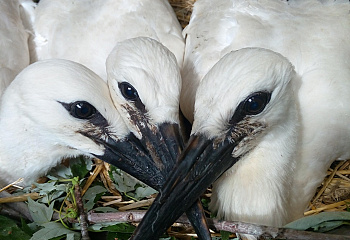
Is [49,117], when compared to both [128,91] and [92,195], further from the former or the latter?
[92,195]

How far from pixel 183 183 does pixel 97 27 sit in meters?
1.28

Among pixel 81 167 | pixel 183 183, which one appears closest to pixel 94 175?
pixel 81 167

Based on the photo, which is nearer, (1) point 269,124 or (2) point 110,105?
(1) point 269,124

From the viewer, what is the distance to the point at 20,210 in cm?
260

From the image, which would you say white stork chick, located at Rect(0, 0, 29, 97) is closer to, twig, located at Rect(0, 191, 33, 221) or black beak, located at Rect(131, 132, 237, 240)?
twig, located at Rect(0, 191, 33, 221)

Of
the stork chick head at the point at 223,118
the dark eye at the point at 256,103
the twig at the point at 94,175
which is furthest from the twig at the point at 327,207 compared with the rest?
the twig at the point at 94,175

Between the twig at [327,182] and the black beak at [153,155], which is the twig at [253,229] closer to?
the black beak at [153,155]

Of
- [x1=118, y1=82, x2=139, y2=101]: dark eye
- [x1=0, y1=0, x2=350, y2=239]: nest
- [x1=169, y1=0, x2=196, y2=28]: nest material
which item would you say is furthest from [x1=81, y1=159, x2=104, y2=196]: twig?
[x1=169, y1=0, x2=196, y2=28]: nest material

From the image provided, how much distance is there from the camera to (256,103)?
86.2 inches

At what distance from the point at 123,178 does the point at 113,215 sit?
18.2 inches

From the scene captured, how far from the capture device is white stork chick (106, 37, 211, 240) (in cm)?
238

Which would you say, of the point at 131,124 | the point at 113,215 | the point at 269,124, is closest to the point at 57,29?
the point at 131,124

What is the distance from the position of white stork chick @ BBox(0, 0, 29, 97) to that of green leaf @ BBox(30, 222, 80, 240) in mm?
782

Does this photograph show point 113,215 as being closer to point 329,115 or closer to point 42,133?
point 42,133
